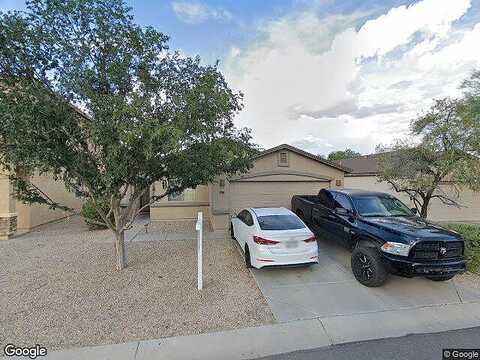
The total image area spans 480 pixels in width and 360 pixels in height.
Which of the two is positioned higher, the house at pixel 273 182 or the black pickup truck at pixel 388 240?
the house at pixel 273 182

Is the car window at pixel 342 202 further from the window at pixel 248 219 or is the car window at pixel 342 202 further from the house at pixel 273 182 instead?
the house at pixel 273 182

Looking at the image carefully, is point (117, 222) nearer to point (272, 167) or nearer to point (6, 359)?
point (6, 359)

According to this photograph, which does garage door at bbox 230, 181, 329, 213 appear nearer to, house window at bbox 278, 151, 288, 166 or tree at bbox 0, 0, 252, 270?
house window at bbox 278, 151, 288, 166

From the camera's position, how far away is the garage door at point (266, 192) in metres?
11.4

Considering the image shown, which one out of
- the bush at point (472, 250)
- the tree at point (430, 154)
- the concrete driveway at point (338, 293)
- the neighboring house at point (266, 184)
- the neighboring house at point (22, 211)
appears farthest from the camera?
the neighboring house at point (266, 184)

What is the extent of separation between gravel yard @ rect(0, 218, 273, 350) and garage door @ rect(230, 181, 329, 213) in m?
3.34

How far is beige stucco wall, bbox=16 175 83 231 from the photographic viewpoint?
11539mm

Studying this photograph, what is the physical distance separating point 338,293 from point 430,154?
7318 mm

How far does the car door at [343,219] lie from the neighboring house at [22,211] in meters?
8.87

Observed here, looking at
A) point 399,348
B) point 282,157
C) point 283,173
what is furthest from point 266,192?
point 399,348

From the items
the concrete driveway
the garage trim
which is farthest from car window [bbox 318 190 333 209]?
the garage trim

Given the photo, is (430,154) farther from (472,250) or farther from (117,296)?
(117,296)

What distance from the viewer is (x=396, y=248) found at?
5227 millimetres

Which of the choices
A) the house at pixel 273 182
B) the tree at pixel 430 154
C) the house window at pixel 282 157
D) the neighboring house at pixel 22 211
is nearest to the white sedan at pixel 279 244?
the house at pixel 273 182
